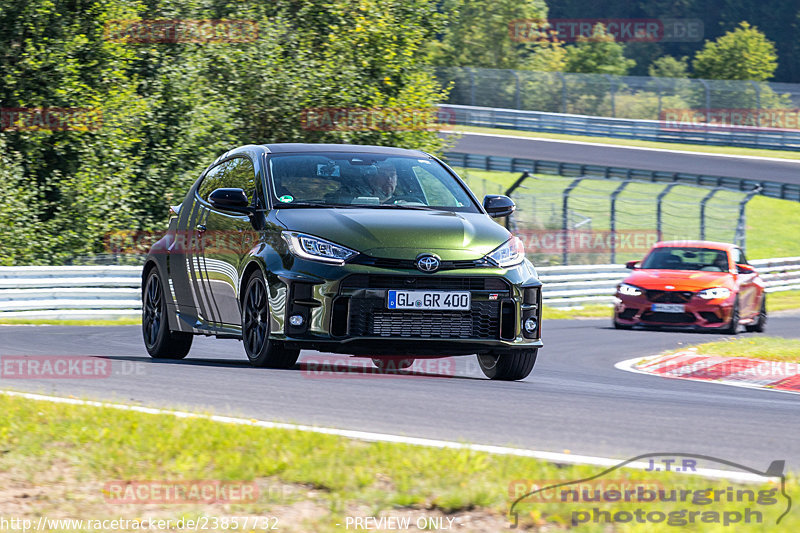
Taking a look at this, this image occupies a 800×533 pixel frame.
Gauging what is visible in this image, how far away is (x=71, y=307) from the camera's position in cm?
1845

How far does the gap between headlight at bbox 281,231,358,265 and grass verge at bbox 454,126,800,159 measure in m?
39.5

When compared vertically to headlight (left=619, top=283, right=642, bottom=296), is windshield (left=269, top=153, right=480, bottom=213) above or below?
above

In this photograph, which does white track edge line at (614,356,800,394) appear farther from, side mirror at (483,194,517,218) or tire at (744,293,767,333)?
tire at (744,293,767,333)

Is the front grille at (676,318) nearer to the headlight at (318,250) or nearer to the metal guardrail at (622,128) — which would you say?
the headlight at (318,250)

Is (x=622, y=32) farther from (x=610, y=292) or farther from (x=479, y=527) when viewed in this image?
(x=479, y=527)

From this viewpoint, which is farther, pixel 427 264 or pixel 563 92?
pixel 563 92

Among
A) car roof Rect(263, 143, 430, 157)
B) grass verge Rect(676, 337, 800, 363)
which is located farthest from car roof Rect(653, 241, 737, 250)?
car roof Rect(263, 143, 430, 157)

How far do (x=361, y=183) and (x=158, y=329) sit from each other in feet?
8.74

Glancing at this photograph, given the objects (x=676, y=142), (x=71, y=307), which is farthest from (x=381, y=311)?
(x=676, y=142)

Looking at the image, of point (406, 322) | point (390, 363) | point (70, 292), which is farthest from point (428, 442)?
point (70, 292)

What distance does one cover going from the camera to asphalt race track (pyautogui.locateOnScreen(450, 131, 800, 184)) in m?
41.6

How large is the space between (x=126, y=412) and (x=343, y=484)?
81.4 inches

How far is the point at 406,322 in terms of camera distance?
8172mm

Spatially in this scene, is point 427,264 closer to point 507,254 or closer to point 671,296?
point 507,254
